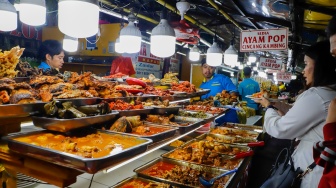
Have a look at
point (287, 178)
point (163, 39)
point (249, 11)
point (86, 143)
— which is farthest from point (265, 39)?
point (86, 143)

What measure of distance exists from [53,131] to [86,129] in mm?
323

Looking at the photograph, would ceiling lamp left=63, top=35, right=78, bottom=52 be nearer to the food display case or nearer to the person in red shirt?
the person in red shirt

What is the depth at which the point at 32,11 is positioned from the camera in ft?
13.2

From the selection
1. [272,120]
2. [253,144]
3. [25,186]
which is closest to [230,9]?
[253,144]

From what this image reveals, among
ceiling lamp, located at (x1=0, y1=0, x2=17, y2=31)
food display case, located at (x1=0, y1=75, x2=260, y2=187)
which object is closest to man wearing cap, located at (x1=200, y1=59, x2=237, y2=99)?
food display case, located at (x1=0, y1=75, x2=260, y2=187)

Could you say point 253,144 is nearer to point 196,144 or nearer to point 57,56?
point 196,144

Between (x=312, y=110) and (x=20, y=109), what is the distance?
9.97 feet

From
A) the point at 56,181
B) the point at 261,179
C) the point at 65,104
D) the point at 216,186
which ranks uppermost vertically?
the point at 65,104

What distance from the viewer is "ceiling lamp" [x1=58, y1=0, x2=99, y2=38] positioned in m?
2.27

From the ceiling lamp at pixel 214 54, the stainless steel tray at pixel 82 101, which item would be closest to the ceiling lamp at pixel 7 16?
the stainless steel tray at pixel 82 101

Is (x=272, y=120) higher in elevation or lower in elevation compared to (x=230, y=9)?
lower

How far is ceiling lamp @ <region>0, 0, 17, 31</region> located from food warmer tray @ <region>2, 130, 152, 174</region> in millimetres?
3368

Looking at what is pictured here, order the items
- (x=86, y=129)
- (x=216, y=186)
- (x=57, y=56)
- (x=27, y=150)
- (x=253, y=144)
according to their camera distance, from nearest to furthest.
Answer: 1. (x=27, y=150)
2. (x=86, y=129)
3. (x=216, y=186)
4. (x=253, y=144)
5. (x=57, y=56)

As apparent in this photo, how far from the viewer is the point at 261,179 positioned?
19.8 feet
